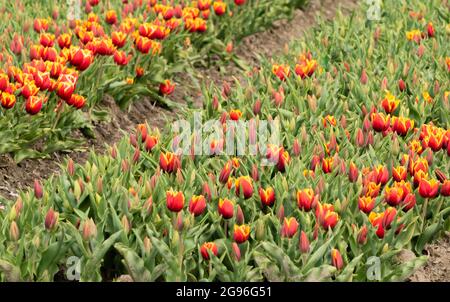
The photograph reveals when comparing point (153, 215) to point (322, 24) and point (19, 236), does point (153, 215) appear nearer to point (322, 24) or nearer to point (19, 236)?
point (19, 236)

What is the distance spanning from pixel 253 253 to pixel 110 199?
2.58 feet

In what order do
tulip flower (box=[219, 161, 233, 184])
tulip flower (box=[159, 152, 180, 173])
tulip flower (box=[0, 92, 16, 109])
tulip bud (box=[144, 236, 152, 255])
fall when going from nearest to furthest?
tulip bud (box=[144, 236, 152, 255]) < tulip flower (box=[219, 161, 233, 184]) < tulip flower (box=[159, 152, 180, 173]) < tulip flower (box=[0, 92, 16, 109])

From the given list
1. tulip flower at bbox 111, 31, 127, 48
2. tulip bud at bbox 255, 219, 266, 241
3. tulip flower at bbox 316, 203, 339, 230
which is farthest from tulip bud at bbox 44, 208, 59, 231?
tulip flower at bbox 111, 31, 127, 48

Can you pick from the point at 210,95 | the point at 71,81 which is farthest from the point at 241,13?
the point at 71,81

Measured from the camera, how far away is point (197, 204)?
4.21 meters

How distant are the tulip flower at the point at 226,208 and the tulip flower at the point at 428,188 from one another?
96 cm

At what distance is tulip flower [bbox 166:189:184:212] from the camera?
414 cm

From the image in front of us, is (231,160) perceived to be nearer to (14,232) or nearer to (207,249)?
(207,249)

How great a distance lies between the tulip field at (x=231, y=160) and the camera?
4.07m

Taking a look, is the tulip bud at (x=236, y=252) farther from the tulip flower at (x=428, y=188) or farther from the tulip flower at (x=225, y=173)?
the tulip flower at (x=428, y=188)

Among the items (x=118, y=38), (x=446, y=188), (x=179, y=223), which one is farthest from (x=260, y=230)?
(x=118, y=38)

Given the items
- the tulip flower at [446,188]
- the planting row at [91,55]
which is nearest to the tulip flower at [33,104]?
the planting row at [91,55]

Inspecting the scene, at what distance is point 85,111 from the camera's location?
6.89 meters

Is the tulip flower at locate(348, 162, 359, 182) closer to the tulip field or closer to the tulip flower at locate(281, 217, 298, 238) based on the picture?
the tulip field
